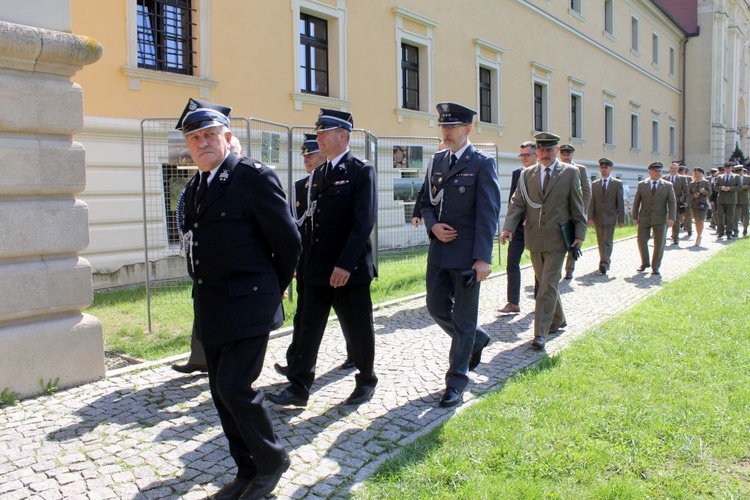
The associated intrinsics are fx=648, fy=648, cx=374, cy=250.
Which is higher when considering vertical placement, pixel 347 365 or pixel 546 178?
pixel 546 178

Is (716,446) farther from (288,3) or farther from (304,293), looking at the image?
(288,3)

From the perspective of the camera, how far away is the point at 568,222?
20.5ft

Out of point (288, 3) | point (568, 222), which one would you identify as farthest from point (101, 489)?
point (288, 3)

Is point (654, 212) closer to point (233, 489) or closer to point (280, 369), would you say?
point (280, 369)

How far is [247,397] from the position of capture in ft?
10.3

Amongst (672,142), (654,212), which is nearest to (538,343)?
(654,212)

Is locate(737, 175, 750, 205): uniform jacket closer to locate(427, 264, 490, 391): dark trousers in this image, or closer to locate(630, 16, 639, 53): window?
locate(427, 264, 490, 391): dark trousers

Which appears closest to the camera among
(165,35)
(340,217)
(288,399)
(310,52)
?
(288,399)

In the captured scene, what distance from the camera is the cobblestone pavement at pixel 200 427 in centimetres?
343

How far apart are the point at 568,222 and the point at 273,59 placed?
→ 7770 millimetres

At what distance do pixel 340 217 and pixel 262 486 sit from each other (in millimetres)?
1999

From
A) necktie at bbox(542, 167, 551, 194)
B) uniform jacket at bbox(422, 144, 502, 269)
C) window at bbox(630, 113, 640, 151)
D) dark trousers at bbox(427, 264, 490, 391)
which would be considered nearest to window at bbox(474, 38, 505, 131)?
necktie at bbox(542, 167, 551, 194)

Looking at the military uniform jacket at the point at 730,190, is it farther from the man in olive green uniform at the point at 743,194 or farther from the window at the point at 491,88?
the window at the point at 491,88

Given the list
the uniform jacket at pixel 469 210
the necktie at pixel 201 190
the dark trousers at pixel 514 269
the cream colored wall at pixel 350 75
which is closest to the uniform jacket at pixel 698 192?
the cream colored wall at pixel 350 75
